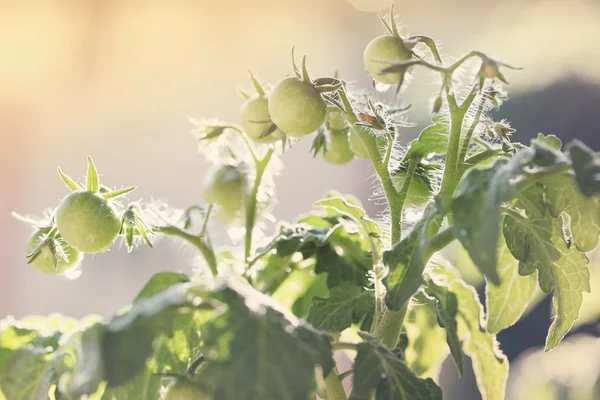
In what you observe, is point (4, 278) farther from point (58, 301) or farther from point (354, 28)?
point (354, 28)

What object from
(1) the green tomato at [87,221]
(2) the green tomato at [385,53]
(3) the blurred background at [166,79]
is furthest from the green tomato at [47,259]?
(3) the blurred background at [166,79]

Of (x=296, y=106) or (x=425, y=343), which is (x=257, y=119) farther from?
(x=425, y=343)

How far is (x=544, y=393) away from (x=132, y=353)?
67 centimetres

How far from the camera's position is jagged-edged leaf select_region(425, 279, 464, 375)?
502 millimetres

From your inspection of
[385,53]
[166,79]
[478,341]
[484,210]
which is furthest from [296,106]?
[166,79]

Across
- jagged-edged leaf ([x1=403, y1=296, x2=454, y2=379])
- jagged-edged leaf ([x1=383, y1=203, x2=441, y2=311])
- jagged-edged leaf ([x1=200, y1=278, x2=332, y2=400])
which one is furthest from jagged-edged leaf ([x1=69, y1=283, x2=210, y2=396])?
jagged-edged leaf ([x1=403, y1=296, x2=454, y2=379])

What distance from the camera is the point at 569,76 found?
2.06m

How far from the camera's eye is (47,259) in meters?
0.54

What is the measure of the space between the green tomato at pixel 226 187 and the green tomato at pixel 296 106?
5.8 inches

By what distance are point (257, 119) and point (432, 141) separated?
14cm

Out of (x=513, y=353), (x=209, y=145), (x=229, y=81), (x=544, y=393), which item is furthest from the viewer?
(x=229, y=81)

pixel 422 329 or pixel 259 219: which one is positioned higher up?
pixel 259 219

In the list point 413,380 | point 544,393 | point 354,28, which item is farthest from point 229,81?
point 413,380

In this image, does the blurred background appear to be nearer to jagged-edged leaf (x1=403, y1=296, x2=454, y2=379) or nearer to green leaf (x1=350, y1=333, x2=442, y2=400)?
jagged-edged leaf (x1=403, y1=296, x2=454, y2=379)
